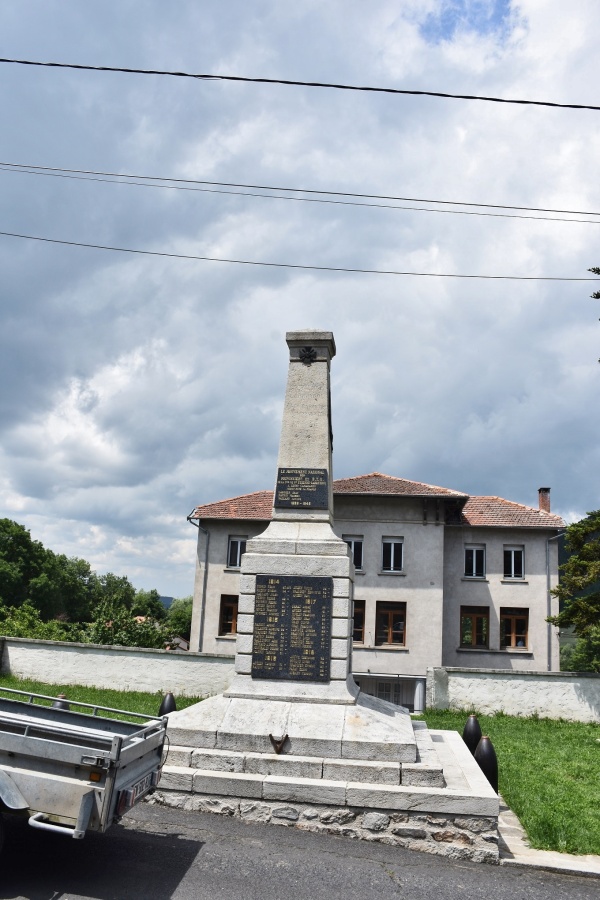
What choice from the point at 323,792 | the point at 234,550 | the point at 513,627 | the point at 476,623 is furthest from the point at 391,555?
the point at 323,792

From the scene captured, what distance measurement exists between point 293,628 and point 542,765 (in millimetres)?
6102

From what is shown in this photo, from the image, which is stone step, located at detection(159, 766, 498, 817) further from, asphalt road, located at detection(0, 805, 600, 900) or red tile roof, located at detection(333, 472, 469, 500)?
red tile roof, located at detection(333, 472, 469, 500)

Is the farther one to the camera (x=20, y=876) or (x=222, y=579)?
(x=222, y=579)

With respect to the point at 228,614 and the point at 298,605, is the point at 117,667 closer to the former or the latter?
the point at 228,614

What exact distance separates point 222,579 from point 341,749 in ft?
72.4

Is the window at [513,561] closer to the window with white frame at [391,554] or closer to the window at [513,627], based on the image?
the window at [513,627]

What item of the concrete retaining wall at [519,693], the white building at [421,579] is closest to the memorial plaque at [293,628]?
the concrete retaining wall at [519,693]

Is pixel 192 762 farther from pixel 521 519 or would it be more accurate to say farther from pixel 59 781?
pixel 521 519

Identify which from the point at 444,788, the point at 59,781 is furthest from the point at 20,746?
the point at 444,788

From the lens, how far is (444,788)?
802 cm

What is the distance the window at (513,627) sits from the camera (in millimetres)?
29062

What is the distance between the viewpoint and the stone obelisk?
31.9 feet

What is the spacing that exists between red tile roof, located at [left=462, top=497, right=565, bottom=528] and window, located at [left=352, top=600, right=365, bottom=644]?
5497mm

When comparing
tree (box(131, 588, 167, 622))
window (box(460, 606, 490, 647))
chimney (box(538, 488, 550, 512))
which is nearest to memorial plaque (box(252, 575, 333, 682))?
window (box(460, 606, 490, 647))
